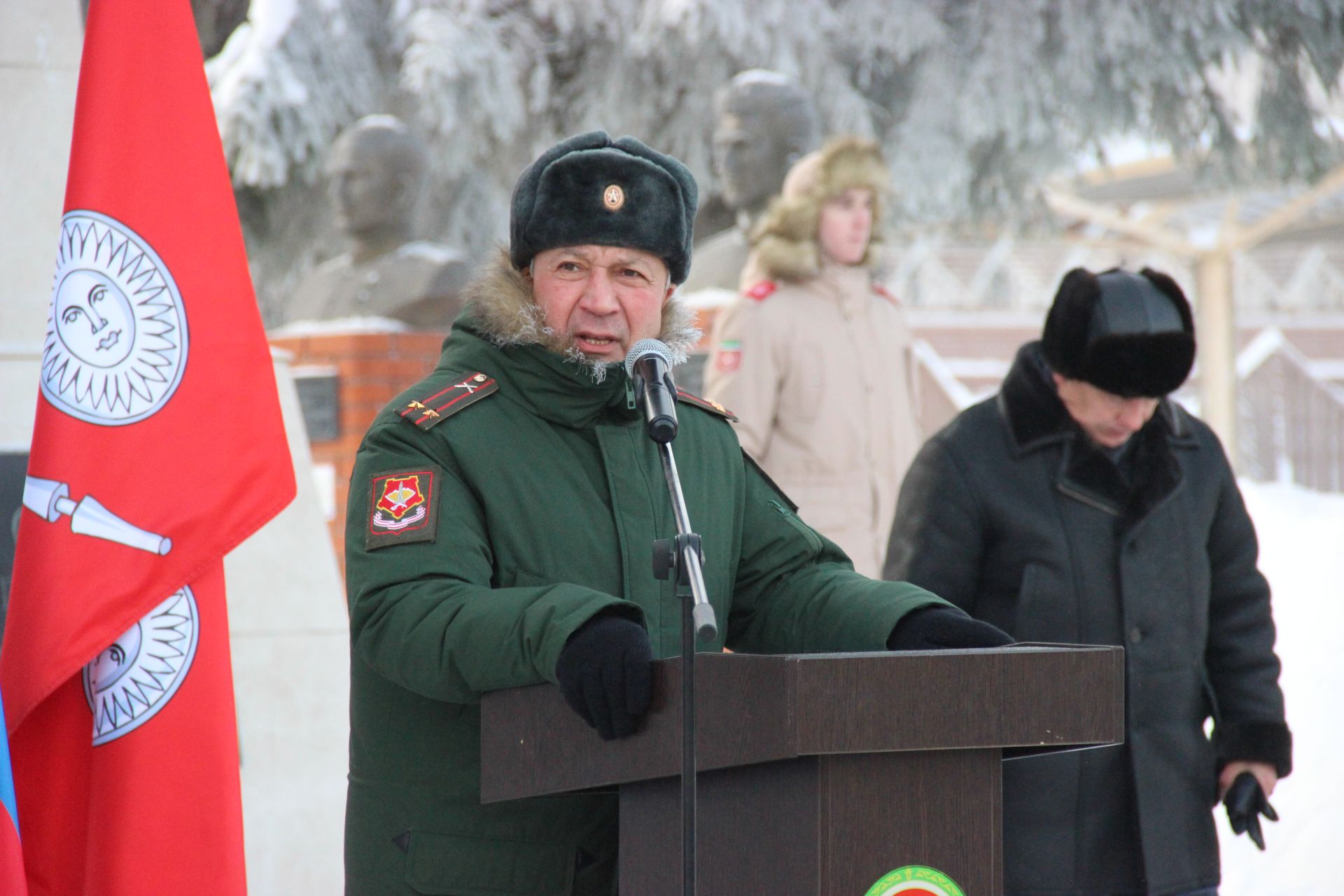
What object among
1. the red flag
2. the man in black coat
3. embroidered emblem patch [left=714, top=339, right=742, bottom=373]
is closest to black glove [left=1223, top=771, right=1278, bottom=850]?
the man in black coat

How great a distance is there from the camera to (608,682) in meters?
1.73

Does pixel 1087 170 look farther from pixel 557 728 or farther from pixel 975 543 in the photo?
pixel 557 728

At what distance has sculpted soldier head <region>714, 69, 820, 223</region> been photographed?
661 centimetres

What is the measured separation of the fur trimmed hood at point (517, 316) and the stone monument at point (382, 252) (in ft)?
16.0

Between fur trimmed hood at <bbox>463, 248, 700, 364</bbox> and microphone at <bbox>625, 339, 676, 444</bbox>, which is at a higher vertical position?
fur trimmed hood at <bbox>463, 248, 700, 364</bbox>

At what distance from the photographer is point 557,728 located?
1.86 metres

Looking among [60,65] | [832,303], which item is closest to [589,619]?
[60,65]

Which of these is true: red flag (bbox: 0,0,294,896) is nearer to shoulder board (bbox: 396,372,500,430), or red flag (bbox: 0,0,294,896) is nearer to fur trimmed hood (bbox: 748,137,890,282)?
shoulder board (bbox: 396,372,500,430)

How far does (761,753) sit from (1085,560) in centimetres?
169

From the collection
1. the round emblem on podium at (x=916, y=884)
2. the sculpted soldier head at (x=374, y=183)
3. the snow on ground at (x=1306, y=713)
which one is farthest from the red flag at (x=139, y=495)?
the sculpted soldier head at (x=374, y=183)

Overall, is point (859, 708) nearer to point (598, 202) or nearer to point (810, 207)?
point (598, 202)

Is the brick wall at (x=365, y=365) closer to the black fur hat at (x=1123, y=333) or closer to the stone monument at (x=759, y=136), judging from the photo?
the stone monument at (x=759, y=136)

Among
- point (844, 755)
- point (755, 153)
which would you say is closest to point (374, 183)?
point (755, 153)

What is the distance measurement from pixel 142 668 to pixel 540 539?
1.16 metres
